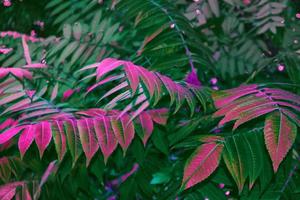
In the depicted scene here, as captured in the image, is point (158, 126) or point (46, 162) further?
point (46, 162)

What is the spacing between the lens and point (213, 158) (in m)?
0.90

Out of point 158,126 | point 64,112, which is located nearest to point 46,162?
point 64,112

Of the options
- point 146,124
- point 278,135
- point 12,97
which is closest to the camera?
point 278,135

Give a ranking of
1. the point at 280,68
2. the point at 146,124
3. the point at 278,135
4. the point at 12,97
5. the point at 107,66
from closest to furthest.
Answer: the point at 278,135, the point at 107,66, the point at 146,124, the point at 12,97, the point at 280,68

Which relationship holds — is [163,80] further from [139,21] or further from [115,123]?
[139,21]

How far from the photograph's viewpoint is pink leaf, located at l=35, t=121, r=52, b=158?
0.94 m

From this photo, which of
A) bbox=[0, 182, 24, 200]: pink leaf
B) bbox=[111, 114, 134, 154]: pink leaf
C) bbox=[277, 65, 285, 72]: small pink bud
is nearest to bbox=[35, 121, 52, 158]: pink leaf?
bbox=[111, 114, 134, 154]: pink leaf

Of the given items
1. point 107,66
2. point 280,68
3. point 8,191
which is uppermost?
point 107,66

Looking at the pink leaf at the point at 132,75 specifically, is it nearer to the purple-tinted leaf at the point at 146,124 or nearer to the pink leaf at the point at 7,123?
the purple-tinted leaf at the point at 146,124

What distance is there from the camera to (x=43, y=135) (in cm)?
97

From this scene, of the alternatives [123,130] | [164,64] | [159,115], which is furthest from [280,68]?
[123,130]

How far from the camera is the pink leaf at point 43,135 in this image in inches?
37.1

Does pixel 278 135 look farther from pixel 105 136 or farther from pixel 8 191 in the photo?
pixel 8 191

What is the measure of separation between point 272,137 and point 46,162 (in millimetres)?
762
